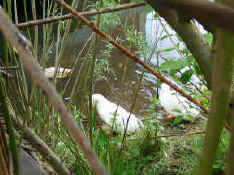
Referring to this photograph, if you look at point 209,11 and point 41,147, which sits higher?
point 209,11

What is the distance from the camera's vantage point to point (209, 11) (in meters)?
0.22

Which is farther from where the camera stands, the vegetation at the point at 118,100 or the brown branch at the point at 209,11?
the vegetation at the point at 118,100

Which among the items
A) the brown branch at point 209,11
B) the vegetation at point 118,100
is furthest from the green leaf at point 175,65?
the brown branch at point 209,11

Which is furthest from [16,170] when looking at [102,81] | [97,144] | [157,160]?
[102,81]

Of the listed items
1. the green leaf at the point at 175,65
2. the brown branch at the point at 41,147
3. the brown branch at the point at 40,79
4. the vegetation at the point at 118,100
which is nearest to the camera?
the brown branch at the point at 40,79

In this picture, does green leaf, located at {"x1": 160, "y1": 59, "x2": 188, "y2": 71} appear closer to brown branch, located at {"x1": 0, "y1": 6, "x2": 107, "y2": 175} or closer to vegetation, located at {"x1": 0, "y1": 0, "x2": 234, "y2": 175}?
vegetation, located at {"x1": 0, "y1": 0, "x2": 234, "y2": 175}

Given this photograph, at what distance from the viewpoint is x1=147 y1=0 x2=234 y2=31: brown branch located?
22 cm

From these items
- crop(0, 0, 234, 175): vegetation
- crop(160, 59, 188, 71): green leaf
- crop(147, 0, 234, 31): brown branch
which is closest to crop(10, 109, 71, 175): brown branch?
crop(0, 0, 234, 175): vegetation

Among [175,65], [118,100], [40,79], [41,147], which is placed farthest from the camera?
[118,100]

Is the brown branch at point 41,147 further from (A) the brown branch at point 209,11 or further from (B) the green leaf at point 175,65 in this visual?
(A) the brown branch at point 209,11

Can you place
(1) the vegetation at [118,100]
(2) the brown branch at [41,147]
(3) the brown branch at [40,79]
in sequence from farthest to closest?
1. (2) the brown branch at [41,147]
2. (1) the vegetation at [118,100]
3. (3) the brown branch at [40,79]

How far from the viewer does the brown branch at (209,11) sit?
8.6 inches

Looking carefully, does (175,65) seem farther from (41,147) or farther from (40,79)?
(40,79)

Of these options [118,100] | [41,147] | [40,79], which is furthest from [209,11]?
[118,100]
